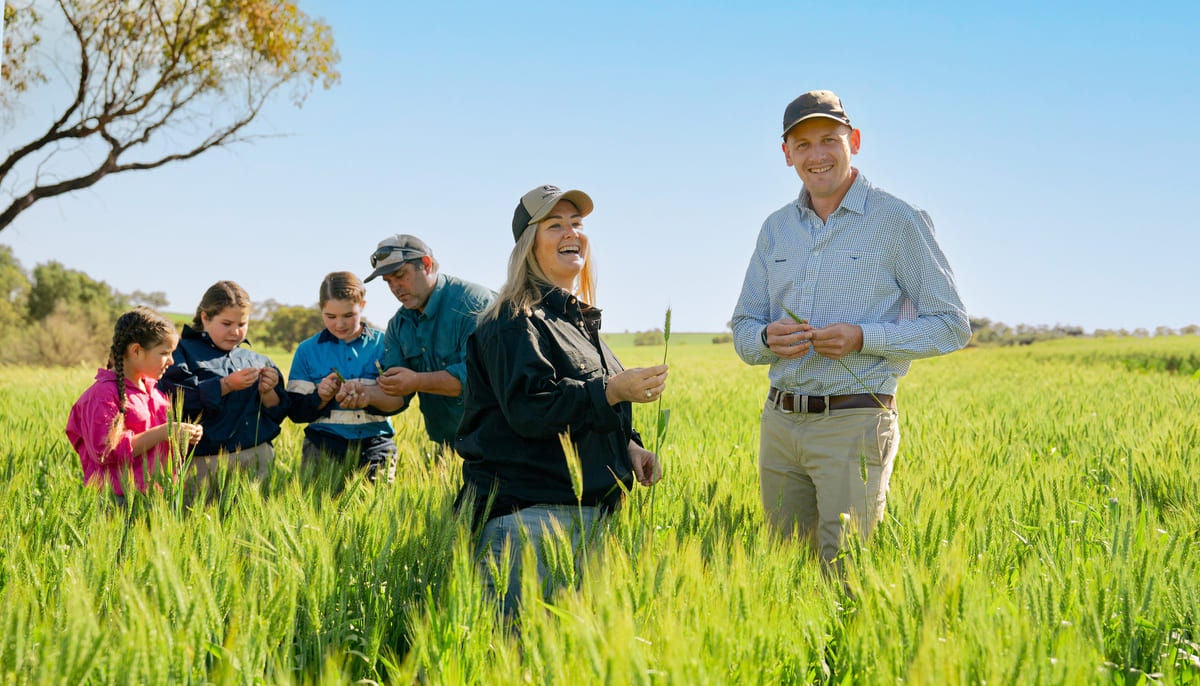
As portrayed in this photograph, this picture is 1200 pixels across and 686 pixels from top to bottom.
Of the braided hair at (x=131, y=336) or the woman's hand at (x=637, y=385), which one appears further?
the braided hair at (x=131, y=336)

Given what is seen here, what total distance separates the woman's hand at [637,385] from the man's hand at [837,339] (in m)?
0.66

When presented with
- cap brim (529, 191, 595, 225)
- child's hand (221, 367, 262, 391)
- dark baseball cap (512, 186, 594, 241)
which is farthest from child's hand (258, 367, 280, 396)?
cap brim (529, 191, 595, 225)

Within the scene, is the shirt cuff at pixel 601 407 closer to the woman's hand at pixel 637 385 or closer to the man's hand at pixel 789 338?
the woman's hand at pixel 637 385

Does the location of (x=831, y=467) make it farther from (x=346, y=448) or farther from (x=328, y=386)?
(x=346, y=448)

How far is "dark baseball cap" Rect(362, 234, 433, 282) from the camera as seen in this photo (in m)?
4.39

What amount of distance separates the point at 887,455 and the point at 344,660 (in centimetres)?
201

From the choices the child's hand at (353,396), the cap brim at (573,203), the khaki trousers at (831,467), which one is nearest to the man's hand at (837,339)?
the khaki trousers at (831,467)

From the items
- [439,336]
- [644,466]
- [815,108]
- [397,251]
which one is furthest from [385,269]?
[815,108]

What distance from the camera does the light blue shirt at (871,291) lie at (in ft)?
9.84

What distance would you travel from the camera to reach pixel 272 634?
74.9 inches

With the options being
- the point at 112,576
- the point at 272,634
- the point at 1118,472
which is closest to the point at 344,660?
the point at 272,634

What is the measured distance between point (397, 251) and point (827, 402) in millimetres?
2463

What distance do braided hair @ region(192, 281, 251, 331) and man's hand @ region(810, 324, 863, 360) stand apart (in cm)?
304

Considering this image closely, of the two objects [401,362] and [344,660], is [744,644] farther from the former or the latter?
[401,362]
